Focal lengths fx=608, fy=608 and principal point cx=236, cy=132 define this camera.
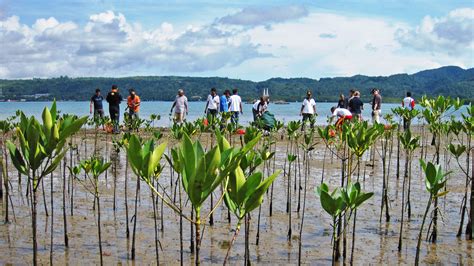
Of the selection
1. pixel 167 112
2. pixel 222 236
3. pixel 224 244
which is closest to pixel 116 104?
pixel 222 236

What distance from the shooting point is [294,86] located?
153 meters

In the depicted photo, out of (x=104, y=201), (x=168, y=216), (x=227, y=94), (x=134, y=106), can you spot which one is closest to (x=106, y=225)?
(x=168, y=216)

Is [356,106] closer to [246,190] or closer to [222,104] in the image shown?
[222,104]

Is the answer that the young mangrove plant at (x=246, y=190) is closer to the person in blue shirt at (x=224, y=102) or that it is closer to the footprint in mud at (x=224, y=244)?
the footprint in mud at (x=224, y=244)

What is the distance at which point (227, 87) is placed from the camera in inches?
5172

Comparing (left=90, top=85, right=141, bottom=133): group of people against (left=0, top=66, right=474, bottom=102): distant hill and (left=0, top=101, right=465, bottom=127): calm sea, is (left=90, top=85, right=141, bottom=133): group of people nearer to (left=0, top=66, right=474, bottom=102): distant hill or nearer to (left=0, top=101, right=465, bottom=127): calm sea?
(left=0, top=101, right=465, bottom=127): calm sea

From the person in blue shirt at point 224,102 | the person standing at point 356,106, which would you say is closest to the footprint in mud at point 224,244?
the person standing at point 356,106

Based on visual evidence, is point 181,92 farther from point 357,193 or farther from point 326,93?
point 326,93

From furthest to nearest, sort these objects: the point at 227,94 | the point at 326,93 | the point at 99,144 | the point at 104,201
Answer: the point at 326,93 → the point at 227,94 → the point at 99,144 → the point at 104,201

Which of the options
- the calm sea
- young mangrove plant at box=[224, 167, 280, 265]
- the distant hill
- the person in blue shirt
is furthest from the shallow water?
the distant hill

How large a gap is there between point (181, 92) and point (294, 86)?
436ft

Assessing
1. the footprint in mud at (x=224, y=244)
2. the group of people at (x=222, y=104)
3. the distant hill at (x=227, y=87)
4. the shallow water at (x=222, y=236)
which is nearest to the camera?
the shallow water at (x=222, y=236)

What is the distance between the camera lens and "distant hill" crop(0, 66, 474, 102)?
445 feet

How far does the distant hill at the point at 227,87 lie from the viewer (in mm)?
135625
